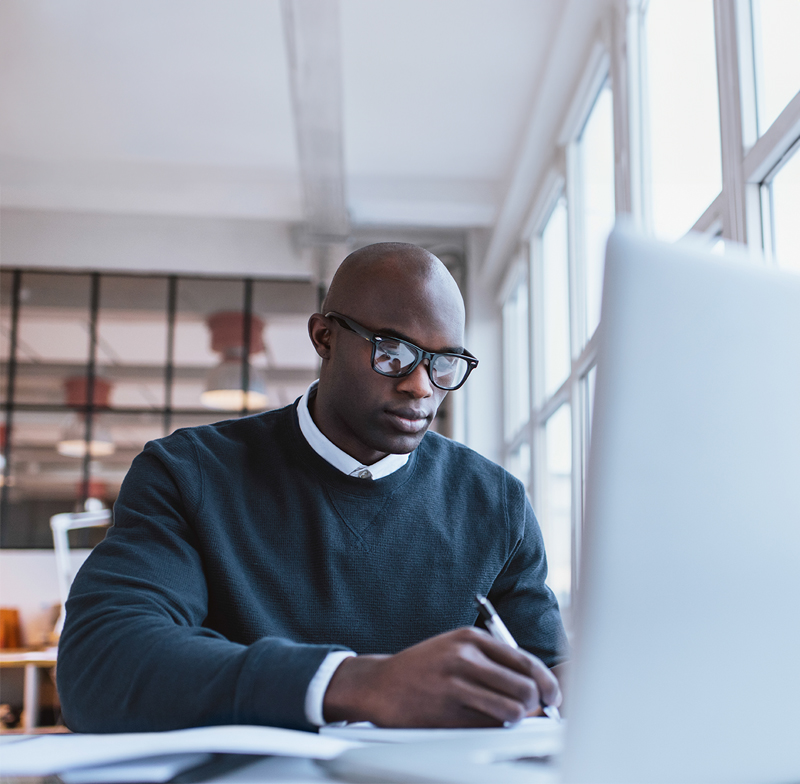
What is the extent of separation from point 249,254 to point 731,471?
6.04 meters

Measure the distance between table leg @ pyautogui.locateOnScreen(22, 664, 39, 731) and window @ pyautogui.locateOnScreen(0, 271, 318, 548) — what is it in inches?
41.1

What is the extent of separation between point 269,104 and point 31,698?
374 centimetres

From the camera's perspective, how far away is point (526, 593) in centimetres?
120

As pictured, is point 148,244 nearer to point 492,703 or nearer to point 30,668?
point 30,668

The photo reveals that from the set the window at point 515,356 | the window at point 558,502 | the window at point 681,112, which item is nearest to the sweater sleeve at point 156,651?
the window at point 681,112

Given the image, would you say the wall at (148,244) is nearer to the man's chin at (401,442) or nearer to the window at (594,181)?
the window at (594,181)

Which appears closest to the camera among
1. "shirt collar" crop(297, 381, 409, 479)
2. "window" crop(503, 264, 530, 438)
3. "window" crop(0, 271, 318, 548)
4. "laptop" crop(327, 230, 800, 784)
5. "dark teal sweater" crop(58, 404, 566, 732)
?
"laptop" crop(327, 230, 800, 784)

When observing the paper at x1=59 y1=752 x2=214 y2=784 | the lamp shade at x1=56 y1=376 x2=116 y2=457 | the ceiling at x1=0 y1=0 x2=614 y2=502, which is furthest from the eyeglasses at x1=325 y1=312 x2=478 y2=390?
the lamp shade at x1=56 y1=376 x2=116 y2=457

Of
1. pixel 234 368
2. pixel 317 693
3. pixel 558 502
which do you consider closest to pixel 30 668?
pixel 234 368

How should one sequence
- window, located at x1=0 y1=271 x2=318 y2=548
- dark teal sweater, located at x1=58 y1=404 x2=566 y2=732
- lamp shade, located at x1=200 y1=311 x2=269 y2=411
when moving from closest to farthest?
dark teal sweater, located at x1=58 y1=404 x2=566 y2=732, window, located at x1=0 y1=271 x2=318 y2=548, lamp shade, located at x1=200 y1=311 x2=269 y2=411

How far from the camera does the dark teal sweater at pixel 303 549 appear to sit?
937mm

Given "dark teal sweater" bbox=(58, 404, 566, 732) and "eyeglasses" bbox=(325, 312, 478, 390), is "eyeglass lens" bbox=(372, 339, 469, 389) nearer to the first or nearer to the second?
"eyeglasses" bbox=(325, 312, 478, 390)

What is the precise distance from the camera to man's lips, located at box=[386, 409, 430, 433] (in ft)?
3.97

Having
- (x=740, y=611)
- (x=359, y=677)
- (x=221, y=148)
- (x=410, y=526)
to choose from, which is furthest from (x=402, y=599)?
(x=221, y=148)
